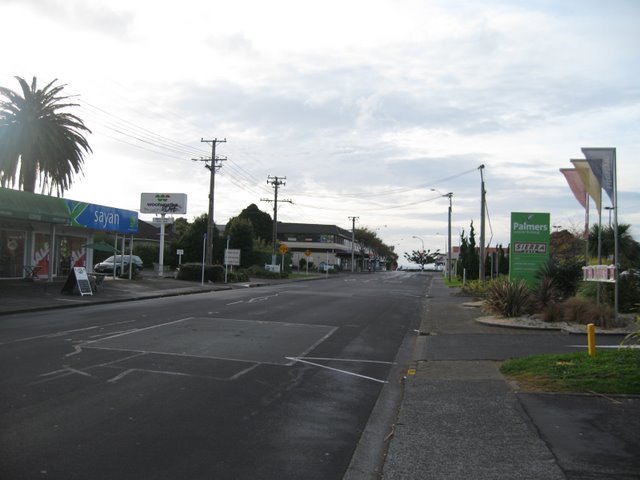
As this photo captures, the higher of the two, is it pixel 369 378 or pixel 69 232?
pixel 69 232

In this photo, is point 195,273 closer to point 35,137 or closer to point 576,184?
point 35,137

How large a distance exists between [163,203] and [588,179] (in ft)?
107

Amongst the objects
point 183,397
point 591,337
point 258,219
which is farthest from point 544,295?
point 258,219

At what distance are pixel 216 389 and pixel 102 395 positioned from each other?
147 cm

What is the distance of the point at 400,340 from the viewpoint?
14.6 m

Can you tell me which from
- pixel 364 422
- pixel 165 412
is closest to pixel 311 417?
pixel 364 422

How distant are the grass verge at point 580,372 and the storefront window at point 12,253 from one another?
25.0 metres

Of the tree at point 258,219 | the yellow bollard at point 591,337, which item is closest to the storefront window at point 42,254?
the yellow bollard at point 591,337

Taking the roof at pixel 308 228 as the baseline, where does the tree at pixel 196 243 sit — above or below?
below

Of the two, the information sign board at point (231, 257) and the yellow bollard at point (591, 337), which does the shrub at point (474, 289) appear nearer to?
the information sign board at point (231, 257)

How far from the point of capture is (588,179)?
17.6 m

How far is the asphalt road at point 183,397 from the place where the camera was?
520cm

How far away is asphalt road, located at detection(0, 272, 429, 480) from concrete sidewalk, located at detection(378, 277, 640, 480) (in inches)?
25.9

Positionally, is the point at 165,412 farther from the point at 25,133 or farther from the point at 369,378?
the point at 25,133
